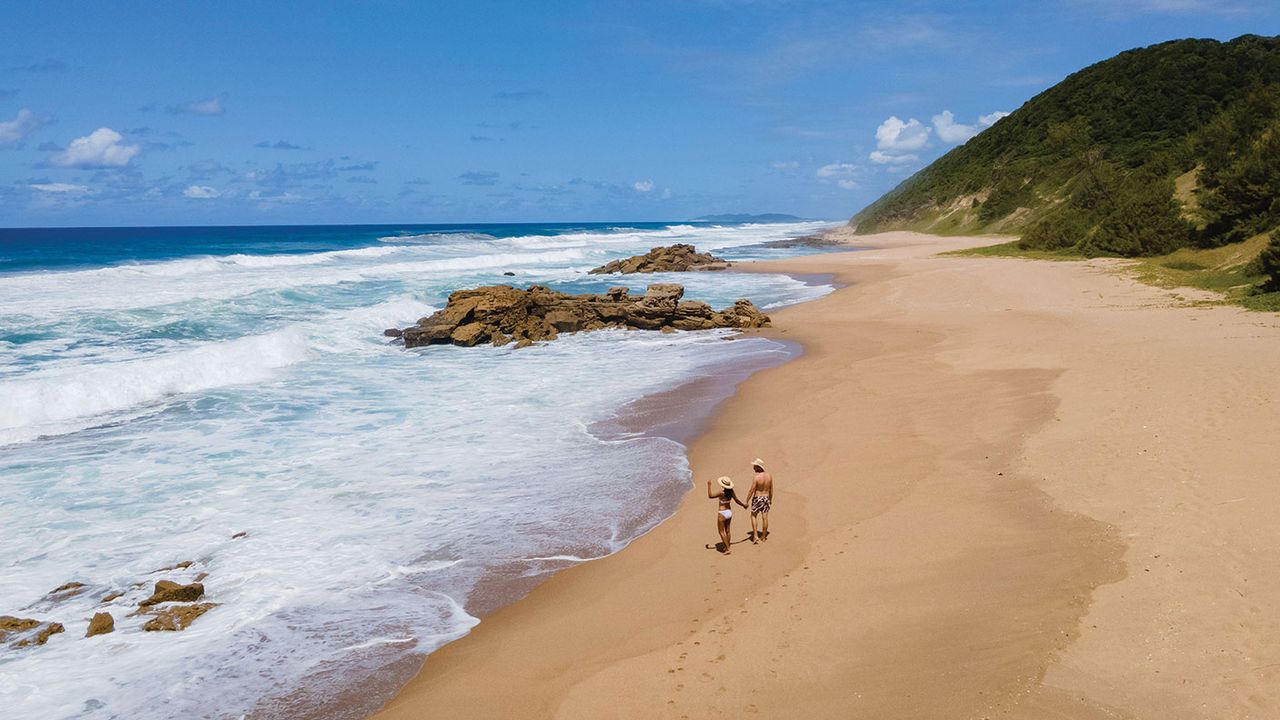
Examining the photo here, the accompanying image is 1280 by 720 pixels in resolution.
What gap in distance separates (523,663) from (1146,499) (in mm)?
6856

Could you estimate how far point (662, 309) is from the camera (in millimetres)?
26953

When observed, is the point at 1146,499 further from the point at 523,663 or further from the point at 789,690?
the point at 523,663

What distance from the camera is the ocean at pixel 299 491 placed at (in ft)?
23.0

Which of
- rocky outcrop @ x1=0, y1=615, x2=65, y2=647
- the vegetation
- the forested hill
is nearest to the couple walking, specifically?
rocky outcrop @ x1=0, y1=615, x2=65, y2=647

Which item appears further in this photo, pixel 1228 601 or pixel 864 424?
pixel 864 424

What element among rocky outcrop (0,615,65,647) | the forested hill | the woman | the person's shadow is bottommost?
rocky outcrop (0,615,65,647)

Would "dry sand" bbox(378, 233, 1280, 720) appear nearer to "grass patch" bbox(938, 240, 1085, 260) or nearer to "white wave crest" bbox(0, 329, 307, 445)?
"white wave crest" bbox(0, 329, 307, 445)

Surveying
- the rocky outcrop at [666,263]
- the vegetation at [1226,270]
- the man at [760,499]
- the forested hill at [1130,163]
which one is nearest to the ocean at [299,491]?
the man at [760,499]

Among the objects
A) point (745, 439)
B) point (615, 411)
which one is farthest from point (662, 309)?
point (745, 439)

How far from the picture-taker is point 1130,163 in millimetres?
61750

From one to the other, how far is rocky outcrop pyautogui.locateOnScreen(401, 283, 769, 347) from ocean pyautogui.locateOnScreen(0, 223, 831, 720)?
83 cm

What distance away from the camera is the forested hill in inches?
1260

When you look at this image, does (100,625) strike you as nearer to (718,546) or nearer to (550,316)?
(718,546)

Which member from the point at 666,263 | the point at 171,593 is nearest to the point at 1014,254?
the point at 666,263
